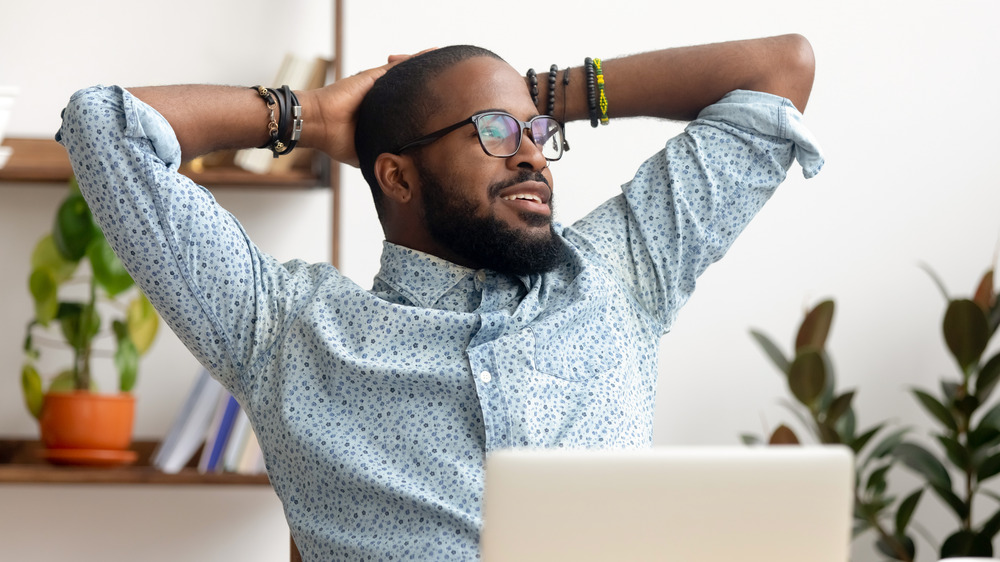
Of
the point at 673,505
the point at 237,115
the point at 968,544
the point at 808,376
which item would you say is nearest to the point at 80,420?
the point at 237,115

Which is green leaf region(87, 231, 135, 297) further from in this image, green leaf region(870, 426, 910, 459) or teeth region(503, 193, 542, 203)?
green leaf region(870, 426, 910, 459)

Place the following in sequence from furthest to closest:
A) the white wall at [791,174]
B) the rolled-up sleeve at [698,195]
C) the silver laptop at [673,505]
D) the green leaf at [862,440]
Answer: the white wall at [791,174]
the green leaf at [862,440]
the rolled-up sleeve at [698,195]
the silver laptop at [673,505]

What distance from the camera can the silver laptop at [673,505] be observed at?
636mm

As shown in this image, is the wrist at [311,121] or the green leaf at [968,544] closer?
the wrist at [311,121]

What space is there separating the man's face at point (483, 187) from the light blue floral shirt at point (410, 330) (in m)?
0.05

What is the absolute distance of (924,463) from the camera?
7.13 feet

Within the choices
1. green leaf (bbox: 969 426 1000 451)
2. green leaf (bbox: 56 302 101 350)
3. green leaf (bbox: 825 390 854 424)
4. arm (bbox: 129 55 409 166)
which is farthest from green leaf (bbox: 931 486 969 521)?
green leaf (bbox: 56 302 101 350)

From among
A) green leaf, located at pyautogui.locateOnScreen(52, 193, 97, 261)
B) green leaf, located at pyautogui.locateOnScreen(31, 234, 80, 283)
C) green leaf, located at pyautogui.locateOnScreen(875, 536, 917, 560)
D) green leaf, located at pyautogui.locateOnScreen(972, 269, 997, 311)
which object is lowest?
green leaf, located at pyautogui.locateOnScreen(875, 536, 917, 560)

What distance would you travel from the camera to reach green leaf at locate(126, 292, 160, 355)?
217 cm

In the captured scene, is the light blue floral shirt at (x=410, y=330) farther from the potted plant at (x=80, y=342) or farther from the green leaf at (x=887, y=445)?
the green leaf at (x=887, y=445)

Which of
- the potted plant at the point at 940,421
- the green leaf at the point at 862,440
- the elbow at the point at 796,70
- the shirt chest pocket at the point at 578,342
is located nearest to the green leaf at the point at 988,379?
the potted plant at the point at 940,421

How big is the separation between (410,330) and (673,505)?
2.55ft

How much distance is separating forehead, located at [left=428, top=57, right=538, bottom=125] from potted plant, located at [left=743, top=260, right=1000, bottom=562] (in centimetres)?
94

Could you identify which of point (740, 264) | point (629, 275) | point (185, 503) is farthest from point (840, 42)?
point (185, 503)
